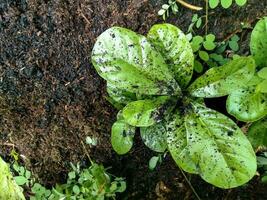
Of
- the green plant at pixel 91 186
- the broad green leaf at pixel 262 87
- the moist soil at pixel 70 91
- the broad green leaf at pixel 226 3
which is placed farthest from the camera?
the green plant at pixel 91 186

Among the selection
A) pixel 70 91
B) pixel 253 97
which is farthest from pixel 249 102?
pixel 70 91

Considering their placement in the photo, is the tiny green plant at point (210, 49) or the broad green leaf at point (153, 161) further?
the broad green leaf at point (153, 161)

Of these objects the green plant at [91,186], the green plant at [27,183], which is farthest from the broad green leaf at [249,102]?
the green plant at [27,183]

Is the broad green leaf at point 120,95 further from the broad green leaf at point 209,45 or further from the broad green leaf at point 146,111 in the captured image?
the broad green leaf at point 209,45

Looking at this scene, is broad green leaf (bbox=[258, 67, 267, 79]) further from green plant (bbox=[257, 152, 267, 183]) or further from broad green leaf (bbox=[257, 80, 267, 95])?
green plant (bbox=[257, 152, 267, 183])

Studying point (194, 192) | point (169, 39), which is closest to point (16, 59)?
point (169, 39)

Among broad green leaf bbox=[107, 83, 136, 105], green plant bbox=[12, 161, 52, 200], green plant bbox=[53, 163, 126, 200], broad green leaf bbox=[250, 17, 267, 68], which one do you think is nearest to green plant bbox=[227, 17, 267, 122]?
broad green leaf bbox=[250, 17, 267, 68]
